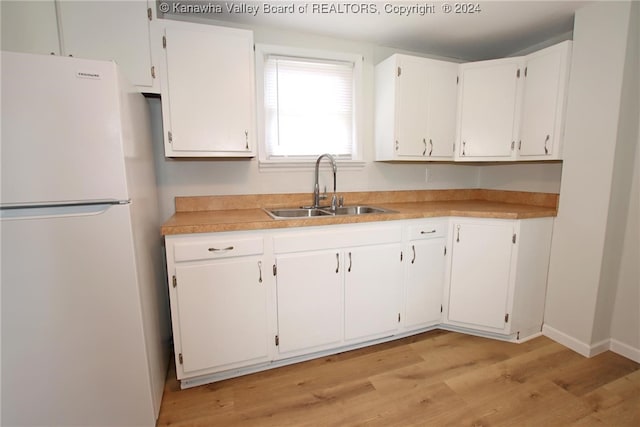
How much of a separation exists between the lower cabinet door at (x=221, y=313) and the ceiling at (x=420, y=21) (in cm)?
163

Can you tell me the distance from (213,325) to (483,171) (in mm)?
2818

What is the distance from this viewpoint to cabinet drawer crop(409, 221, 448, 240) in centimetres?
211

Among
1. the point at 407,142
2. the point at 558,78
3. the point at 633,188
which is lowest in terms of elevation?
the point at 633,188

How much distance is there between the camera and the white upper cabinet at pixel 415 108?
232 cm

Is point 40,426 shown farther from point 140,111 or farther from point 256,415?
point 140,111

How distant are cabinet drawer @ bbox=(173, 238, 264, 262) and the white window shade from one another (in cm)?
85

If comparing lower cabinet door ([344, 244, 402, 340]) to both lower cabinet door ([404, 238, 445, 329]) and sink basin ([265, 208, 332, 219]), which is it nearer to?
lower cabinet door ([404, 238, 445, 329])

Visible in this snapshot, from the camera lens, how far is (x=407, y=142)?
2.39m

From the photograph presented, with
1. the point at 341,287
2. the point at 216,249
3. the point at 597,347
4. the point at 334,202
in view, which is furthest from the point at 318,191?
the point at 597,347

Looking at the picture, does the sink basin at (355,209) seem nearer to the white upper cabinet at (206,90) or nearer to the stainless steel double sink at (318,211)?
the stainless steel double sink at (318,211)

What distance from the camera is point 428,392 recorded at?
170cm

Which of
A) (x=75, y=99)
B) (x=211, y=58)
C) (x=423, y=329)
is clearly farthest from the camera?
(x=423, y=329)

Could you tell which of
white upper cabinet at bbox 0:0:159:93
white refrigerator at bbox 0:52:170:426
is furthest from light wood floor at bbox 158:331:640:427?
white upper cabinet at bbox 0:0:159:93

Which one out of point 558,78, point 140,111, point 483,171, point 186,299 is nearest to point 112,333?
point 186,299
